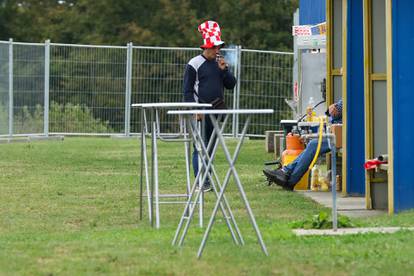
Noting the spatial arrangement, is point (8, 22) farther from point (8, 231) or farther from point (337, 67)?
point (8, 231)

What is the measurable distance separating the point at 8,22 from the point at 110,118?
90.1 ft

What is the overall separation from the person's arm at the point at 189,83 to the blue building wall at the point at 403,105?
3.24 meters

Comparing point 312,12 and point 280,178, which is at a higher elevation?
point 312,12

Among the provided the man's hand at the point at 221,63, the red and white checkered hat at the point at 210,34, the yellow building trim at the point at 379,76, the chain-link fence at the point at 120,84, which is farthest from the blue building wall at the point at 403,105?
the chain-link fence at the point at 120,84

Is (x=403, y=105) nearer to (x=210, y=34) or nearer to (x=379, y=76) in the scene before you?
(x=379, y=76)

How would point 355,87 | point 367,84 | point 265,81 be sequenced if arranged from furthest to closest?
1. point 265,81
2. point 355,87
3. point 367,84

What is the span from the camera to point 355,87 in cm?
1485

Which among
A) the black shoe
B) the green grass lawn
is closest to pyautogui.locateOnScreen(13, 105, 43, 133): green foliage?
the green grass lawn

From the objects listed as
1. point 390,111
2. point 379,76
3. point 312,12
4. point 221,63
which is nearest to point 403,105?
point 390,111

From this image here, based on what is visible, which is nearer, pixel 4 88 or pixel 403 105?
pixel 403 105

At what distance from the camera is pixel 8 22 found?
185ft

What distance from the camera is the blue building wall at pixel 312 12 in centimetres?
2205

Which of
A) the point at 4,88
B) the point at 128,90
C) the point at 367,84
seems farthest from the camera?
the point at 128,90

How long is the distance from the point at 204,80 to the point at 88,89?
49.8ft
